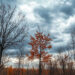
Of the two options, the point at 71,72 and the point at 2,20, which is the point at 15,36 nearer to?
the point at 2,20

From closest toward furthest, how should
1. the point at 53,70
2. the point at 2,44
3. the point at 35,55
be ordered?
the point at 53,70, the point at 2,44, the point at 35,55

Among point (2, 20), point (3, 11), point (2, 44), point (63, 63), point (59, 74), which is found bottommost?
point (59, 74)

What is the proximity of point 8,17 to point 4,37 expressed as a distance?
264 centimetres

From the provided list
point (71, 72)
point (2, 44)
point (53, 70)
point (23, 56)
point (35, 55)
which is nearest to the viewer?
point (53, 70)

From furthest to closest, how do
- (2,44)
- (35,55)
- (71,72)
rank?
(35,55) → (2,44) → (71,72)

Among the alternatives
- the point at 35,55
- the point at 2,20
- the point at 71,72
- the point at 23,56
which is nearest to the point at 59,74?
the point at 71,72

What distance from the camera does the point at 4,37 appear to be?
15.1 meters

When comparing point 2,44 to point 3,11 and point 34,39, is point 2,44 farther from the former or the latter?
point 34,39

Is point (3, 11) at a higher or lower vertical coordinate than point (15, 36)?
higher

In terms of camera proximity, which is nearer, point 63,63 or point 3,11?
point 63,63

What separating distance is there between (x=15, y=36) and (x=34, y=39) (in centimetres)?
912

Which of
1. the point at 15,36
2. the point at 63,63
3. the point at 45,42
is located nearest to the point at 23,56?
the point at 45,42

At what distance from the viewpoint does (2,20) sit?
49.5 ft

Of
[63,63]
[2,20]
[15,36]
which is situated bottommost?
[63,63]
